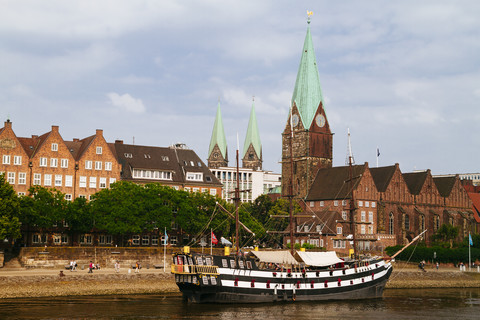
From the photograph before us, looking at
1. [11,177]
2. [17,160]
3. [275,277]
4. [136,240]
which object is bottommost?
[275,277]

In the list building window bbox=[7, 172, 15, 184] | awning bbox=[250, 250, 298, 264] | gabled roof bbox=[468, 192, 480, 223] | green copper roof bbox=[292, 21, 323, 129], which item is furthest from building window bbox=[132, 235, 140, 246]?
gabled roof bbox=[468, 192, 480, 223]

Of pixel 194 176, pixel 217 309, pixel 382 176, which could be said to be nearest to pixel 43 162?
pixel 194 176

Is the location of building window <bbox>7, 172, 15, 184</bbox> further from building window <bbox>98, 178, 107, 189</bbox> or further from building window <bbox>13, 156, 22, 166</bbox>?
building window <bbox>98, 178, 107, 189</bbox>

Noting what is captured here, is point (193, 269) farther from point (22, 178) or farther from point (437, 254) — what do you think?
point (437, 254)

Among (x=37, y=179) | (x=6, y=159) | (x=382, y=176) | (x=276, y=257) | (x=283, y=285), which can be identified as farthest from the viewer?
(x=382, y=176)

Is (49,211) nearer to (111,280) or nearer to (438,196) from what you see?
(111,280)

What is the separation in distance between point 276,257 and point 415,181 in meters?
76.6

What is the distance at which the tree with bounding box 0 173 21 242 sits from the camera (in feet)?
254

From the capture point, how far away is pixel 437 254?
359 ft

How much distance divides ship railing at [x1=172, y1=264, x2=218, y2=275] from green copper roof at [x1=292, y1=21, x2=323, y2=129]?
87.4 m

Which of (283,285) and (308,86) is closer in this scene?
(283,285)

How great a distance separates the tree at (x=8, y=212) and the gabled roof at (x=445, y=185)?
294ft

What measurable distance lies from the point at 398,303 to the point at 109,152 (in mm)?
53038

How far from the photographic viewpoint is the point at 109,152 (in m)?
106
